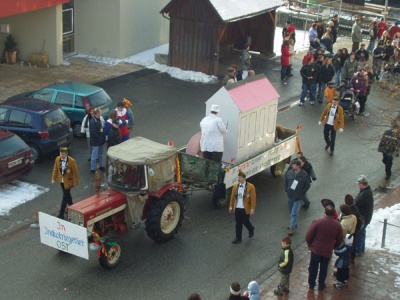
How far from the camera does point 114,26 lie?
27.7m

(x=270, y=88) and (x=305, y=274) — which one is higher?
(x=270, y=88)

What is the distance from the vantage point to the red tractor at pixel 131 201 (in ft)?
41.9

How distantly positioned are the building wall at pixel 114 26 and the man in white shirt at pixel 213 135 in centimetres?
1308

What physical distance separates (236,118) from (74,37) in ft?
47.2

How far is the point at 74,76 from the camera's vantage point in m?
25.6

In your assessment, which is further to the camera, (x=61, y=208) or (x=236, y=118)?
(x=236, y=118)

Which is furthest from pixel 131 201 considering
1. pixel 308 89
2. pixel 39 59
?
pixel 39 59

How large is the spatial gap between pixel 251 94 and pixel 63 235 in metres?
5.87

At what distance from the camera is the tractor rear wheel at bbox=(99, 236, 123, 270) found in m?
12.7

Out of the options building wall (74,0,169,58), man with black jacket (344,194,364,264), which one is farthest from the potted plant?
man with black jacket (344,194,364,264)

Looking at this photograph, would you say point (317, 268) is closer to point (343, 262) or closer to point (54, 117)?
point (343, 262)

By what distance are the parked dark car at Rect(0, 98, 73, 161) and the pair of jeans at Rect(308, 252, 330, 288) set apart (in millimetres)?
7755

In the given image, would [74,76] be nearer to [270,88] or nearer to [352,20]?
[270,88]

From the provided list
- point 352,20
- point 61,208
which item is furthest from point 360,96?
point 352,20
